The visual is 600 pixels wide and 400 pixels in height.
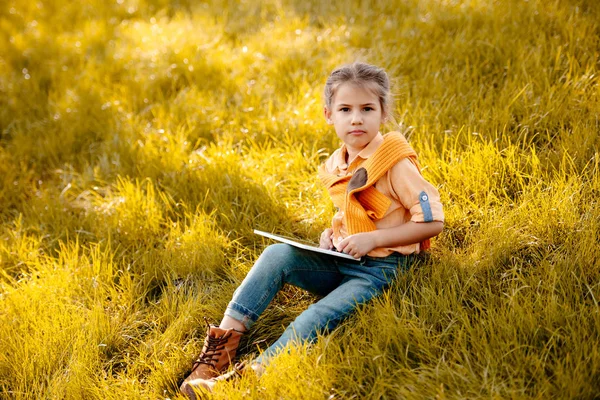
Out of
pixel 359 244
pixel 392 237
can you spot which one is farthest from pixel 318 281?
pixel 392 237

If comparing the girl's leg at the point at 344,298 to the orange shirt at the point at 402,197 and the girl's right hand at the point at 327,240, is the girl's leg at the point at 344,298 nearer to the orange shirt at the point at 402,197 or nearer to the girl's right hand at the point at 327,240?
the orange shirt at the point at 402,197

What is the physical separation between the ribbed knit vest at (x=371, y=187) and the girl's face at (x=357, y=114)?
0.10 meters

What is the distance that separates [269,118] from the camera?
13.6 ft

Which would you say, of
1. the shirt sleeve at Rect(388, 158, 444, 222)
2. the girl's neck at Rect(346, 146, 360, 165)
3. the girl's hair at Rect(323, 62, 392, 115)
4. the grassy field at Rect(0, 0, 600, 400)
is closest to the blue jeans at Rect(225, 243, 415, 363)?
the grassy field at Rect(0, 0, 600, 400)

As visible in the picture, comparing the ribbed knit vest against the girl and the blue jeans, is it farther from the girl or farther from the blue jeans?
the blue jeans

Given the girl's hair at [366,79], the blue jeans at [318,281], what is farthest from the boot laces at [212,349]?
the girl's hair at [366,79]

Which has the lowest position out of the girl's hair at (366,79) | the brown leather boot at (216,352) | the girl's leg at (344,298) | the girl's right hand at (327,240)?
the brown leather boot at (216,352)

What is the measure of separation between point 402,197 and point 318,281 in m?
0.56

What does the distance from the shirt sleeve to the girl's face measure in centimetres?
23

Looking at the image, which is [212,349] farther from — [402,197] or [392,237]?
[402,197]

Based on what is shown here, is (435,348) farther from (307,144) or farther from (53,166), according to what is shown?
(53,166)

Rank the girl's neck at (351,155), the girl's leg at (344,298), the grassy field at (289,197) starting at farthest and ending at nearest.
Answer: the girl's neck at (351,155), the girl's leg at (344,298), the grassy field at (289,197)

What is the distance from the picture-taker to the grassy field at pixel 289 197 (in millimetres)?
2209

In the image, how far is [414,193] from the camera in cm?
248
